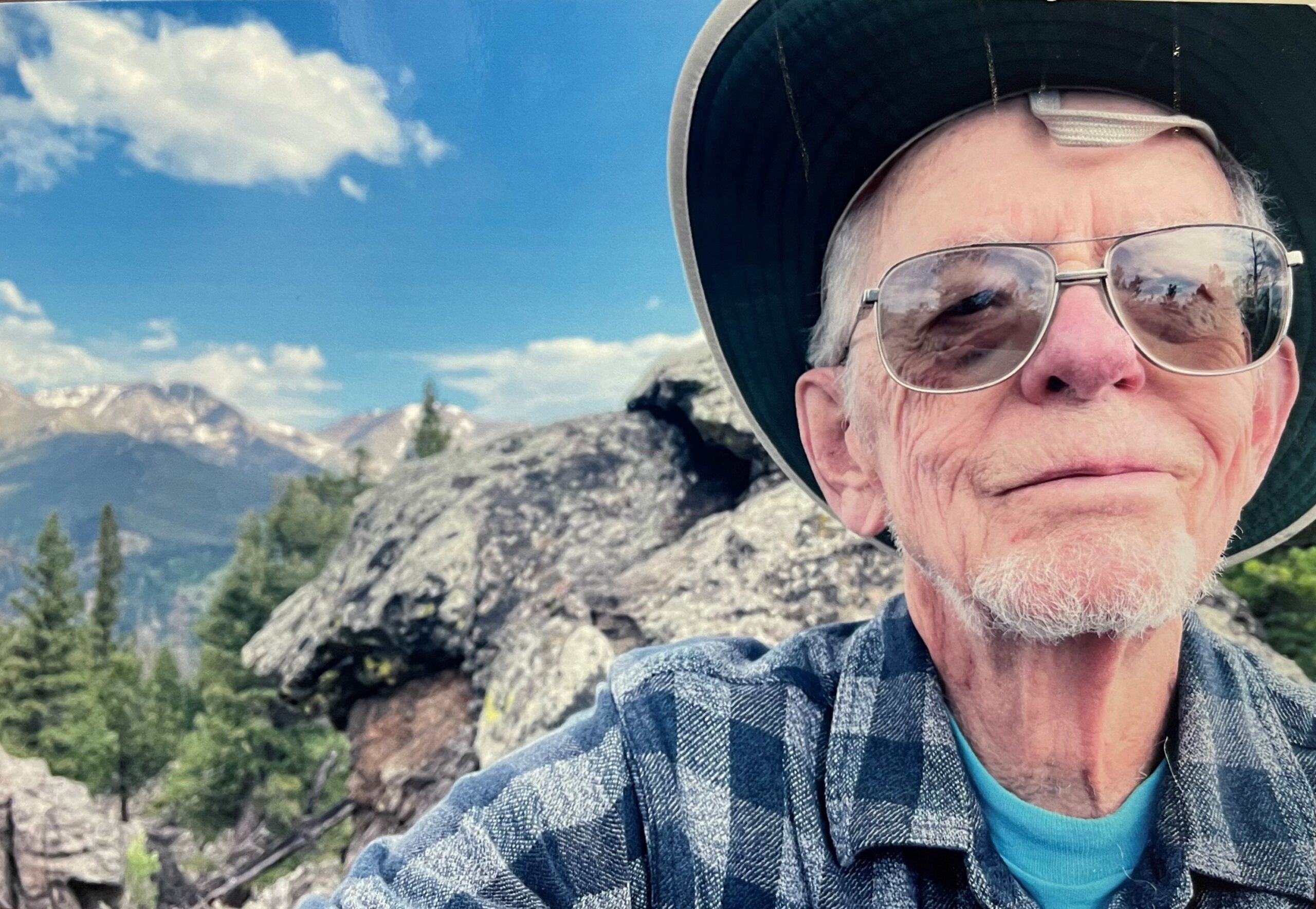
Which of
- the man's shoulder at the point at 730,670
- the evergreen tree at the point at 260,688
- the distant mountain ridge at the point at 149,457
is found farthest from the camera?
the evergreen tree at the point at 260,688

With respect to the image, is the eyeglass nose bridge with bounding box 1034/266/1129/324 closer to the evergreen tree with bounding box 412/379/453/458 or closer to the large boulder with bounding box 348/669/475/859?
the evergreen tree with bounding box 412/379/453/458

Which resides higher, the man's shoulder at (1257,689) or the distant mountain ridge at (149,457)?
the distant mountain ridge at (149,457)

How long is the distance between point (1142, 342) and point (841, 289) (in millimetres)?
420

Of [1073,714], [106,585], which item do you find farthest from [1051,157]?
[106,585]

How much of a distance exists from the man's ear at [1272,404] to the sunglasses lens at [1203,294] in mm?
113

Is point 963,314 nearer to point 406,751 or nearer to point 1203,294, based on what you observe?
point 1203,294

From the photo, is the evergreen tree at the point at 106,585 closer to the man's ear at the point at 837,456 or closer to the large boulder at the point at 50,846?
the large boulder at the point at 50,846

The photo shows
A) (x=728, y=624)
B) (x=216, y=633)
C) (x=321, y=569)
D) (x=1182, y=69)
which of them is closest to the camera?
(x=1182, y=69)

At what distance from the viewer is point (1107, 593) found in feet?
2.51

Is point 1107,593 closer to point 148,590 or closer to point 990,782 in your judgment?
point 990,782

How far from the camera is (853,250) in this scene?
103 cm

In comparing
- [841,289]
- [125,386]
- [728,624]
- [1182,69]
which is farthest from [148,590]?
[1182,69]

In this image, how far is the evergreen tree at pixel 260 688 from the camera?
2096 millimetres

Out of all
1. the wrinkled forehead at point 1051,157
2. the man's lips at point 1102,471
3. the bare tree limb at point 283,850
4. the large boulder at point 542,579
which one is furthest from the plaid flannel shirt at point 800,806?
the bare tree limb at point 283,850
